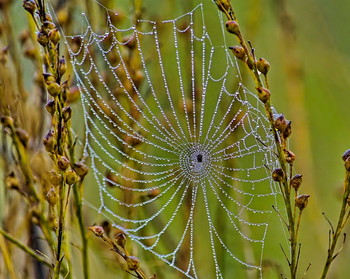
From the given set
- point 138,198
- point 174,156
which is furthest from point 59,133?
point 174,156

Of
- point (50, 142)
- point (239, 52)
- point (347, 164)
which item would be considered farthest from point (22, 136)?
point (347, 164)

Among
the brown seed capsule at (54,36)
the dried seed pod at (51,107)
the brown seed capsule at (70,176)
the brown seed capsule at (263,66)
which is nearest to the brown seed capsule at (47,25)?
the brown seed capsule at (54,36)

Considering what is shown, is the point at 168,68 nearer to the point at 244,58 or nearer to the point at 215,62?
the point at 215,62

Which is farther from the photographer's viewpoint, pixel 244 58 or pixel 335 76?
pixel 335 76

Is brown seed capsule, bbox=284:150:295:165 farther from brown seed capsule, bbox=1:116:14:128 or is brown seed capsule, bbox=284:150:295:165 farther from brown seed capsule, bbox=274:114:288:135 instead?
brown seed capsule, bbox=1:116:14:128

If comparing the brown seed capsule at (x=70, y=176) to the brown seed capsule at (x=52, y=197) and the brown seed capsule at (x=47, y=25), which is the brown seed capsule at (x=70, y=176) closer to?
the brown seed capsule at (x=52, y=197)

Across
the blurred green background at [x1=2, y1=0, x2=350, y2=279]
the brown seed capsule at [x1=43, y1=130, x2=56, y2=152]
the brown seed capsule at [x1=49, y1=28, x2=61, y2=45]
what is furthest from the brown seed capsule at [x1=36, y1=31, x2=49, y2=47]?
the blurred green background at [x1=2, y1=0, x2=350, y2=279]
